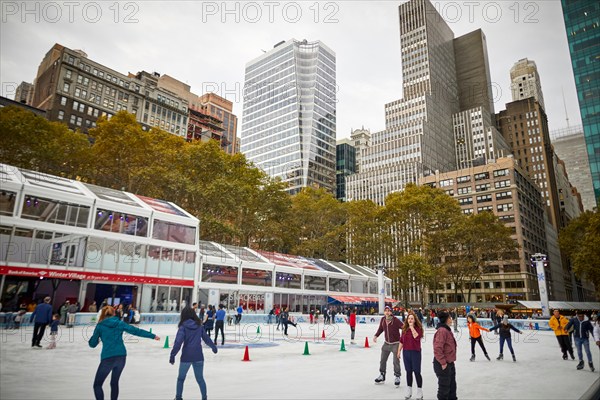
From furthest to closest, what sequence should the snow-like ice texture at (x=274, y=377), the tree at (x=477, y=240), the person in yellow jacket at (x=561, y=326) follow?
the tree at (x=477, y=240) → the person in yellow jacket at (x=561, y=326) → the snow-like ice texture at (x=274, y=377)

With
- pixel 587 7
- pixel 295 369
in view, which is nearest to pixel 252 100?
pixel 587 7

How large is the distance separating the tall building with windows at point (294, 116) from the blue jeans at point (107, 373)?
121102 millimetres

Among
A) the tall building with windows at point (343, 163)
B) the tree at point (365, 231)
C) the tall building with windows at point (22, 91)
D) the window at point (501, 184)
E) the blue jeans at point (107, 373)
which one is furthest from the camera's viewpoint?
the tall building with windows at point (343, 163)

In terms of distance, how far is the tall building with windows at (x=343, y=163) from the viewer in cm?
14873

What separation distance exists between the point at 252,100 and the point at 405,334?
15437 centimetres

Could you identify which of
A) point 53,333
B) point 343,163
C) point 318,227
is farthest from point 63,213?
point 343,163

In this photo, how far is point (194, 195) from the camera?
159 feet

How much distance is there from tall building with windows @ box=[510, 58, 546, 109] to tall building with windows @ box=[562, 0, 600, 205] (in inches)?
4326

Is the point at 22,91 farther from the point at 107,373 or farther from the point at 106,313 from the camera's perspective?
the point at 107,373

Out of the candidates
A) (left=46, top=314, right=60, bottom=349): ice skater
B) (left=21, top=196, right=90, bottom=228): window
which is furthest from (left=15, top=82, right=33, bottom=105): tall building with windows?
(left=46, top=314, right=60, bottom=349): ice skater

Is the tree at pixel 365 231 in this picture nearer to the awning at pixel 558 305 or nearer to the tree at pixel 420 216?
the tree at pixel 420 216

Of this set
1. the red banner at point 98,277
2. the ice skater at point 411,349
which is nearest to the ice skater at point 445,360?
the ice skater at point 411,349

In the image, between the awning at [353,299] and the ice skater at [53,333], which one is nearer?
the ice skater at [53,333]

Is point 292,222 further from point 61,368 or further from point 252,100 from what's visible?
point 252,100
